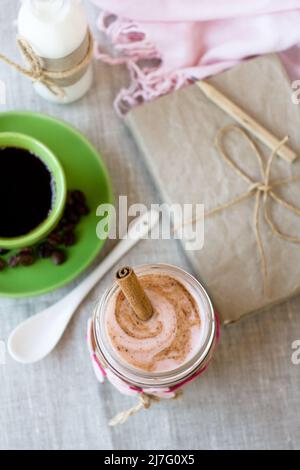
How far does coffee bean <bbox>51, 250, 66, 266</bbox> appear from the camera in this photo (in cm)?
78

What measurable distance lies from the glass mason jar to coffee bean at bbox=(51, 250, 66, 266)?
13cm

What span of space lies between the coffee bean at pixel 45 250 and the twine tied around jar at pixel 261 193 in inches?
6.2

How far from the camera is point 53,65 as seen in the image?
756 millimetres

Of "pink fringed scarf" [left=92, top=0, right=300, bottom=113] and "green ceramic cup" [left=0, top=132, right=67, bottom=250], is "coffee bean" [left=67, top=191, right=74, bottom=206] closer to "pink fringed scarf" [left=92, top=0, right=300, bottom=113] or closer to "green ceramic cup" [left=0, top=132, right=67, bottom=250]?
"green ceramic cup" [left=0, top=132, right=67, bottom=250]

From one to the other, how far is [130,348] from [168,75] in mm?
383

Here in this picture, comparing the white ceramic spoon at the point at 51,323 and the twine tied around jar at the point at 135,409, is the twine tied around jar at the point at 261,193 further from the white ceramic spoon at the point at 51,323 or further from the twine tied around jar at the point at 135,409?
the twine tied around jar at the point at 135,409

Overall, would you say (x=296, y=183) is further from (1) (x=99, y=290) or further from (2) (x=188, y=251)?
(1) (x=99, y=290)

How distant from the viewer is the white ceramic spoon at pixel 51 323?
80 cm

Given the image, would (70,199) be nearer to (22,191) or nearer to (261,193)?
(22,191)

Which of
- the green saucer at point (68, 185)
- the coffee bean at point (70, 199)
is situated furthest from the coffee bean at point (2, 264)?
the coffee bean at point (70, 199)

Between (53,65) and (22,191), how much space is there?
0.15 m

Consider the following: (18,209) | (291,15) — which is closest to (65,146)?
(18,209)

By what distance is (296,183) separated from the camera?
31.7 inches

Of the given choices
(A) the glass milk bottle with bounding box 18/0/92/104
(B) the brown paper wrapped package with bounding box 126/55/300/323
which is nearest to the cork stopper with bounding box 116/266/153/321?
(B) the brown paper wrapped package with bounding box 126/55/300/323
